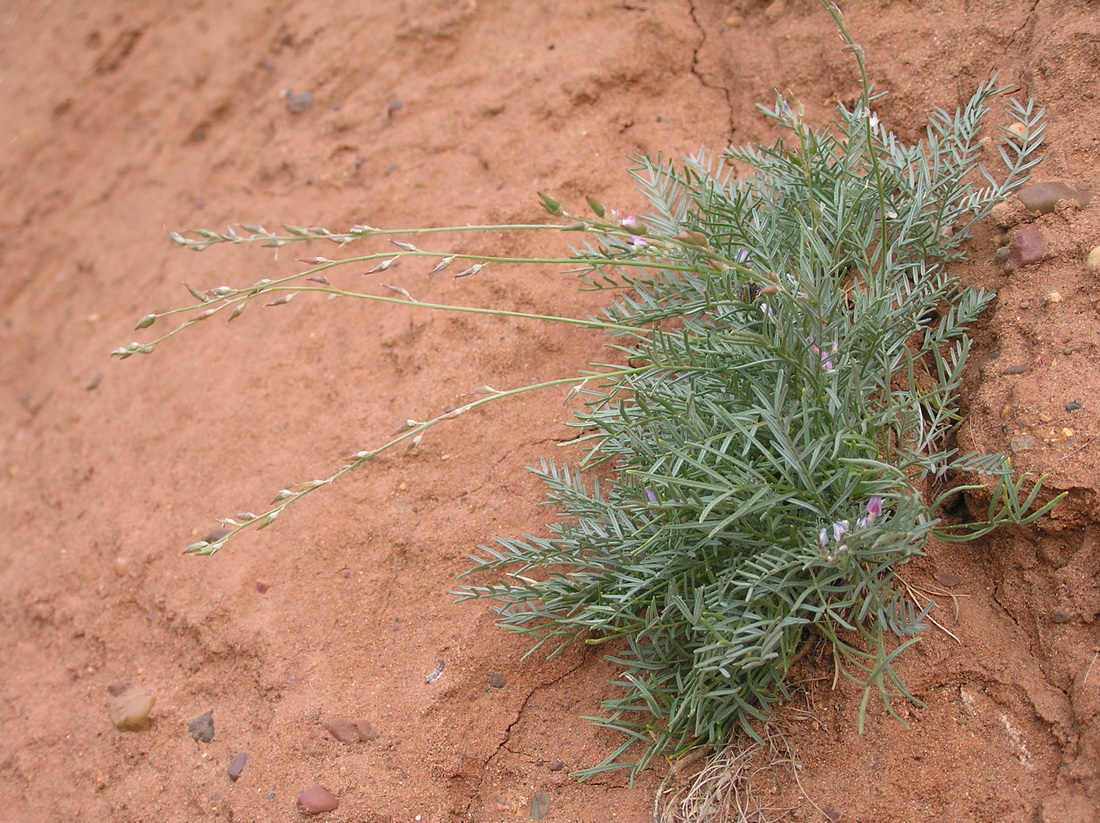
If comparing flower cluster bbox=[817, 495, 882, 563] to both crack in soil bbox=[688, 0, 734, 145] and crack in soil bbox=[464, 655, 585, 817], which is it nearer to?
crack in soil bbox=[464, 655, 585, 817]

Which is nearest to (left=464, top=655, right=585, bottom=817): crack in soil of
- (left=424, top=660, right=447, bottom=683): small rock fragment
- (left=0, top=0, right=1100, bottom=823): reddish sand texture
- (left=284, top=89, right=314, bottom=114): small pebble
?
(left=0, top=0, right=1100, bottom=823): reddish sand texture

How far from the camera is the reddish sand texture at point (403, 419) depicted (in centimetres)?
175

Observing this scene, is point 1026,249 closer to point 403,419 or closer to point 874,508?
point 874,508

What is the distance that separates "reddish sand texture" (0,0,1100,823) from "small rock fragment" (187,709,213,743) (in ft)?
0.14

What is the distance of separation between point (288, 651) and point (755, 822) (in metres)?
1.19

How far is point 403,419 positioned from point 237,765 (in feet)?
3.29

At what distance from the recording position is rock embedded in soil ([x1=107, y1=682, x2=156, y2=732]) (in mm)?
2264

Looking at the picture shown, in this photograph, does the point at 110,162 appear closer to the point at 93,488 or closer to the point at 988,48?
the point at 93,488

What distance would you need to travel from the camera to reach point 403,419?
2.56m

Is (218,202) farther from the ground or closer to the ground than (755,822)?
farther from the ground

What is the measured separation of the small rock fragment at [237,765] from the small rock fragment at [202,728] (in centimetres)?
13

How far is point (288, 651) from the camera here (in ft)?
7.23

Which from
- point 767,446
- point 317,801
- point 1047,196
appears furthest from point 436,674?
point 1047,196

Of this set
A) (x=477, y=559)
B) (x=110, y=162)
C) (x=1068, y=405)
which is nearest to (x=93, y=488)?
(x=477, y=559)
